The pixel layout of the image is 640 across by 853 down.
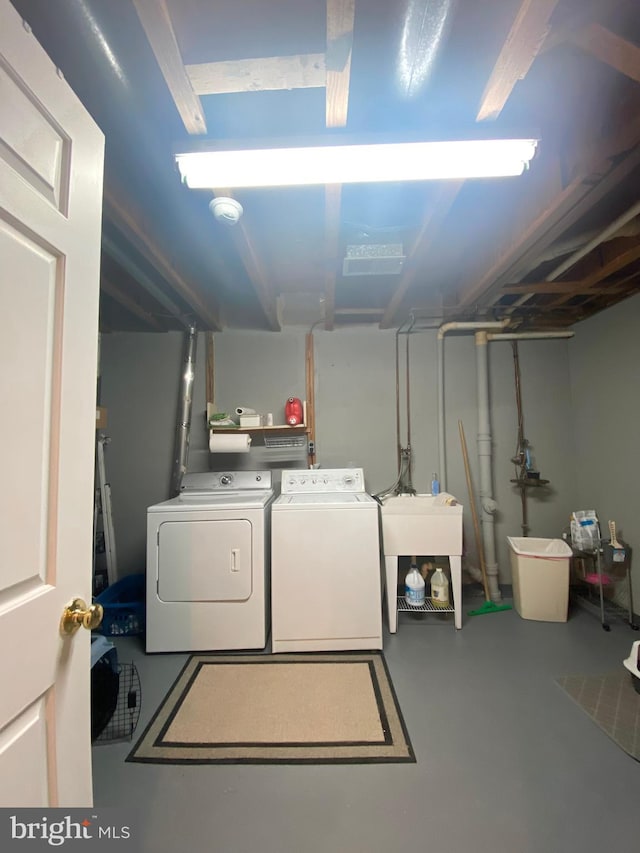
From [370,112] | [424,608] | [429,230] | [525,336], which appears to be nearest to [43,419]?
[370,112]

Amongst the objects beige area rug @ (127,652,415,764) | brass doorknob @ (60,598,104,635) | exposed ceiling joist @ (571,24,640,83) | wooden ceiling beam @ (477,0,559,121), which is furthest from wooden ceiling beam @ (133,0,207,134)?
beige area rug @ (127,652,415,764)

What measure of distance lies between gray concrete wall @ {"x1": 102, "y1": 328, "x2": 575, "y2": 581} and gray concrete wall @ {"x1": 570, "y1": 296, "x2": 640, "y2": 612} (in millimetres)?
123

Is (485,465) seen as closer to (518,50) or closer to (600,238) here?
(600,238)

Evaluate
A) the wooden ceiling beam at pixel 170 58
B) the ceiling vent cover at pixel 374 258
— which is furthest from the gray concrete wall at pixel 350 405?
the wooden ceiling beam at pixel 170 58

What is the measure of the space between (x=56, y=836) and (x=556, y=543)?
309 cm

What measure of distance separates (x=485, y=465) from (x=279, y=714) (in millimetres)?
2309

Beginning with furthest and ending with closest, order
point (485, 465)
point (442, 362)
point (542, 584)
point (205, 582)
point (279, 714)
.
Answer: point (442, 362), point (485, 465), point (542, 584), point (205, 582), point (279, 714)

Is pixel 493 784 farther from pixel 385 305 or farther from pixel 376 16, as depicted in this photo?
pixel 385 305

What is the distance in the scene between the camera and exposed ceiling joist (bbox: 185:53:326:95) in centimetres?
108

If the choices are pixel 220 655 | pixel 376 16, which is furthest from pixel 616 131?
pixel 220 655

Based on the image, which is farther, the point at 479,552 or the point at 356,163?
the point at 479,552

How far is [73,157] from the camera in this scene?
2.65ft

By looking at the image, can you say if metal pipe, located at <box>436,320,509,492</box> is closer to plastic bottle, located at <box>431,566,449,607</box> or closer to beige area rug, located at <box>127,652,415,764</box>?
plastic bottle, located at <box>431,566,449,607</box>

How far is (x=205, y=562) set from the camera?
210 cm
